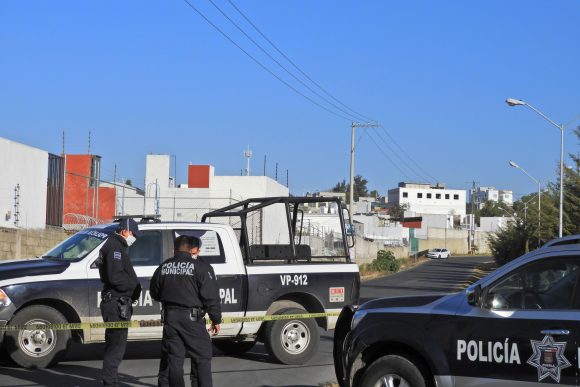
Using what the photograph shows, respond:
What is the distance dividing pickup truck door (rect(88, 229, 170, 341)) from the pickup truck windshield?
359 mm

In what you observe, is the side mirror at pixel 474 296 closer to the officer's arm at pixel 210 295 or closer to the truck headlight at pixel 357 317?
the truck headlight at pixel 357 317

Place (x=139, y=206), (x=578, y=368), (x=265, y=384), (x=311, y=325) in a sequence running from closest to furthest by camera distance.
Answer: (x=578, y=368) → (x=265, y=384) → (x=311, y=325) → (x=139, y=206)

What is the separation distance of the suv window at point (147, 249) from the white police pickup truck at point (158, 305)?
0.01 m

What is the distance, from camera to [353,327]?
7.98m

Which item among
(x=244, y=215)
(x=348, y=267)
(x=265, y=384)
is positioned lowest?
(x=265, y=384)

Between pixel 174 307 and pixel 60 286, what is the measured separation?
3479 mm

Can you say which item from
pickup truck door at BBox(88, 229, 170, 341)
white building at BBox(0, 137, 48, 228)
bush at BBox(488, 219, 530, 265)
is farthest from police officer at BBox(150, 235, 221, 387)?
bush at BBox(488, 219, 530, 265)

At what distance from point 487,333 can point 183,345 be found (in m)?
2.99

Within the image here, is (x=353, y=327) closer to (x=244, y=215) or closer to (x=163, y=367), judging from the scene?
(x=163, y=367)

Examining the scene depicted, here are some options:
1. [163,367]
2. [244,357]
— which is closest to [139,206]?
[244,357]

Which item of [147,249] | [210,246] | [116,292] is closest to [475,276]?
[210,246]

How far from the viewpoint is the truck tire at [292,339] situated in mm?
12016

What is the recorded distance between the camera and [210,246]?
12.0m

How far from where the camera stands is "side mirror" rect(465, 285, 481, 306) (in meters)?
7.28
